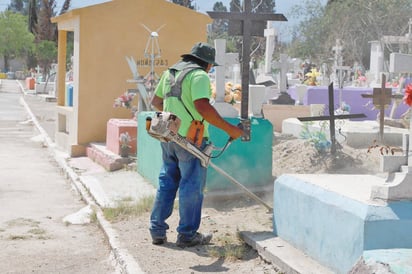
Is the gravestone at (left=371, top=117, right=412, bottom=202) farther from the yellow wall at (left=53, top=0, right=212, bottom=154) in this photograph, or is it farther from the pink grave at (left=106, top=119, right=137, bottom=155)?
the yellow wall at (left=53, top=0, right=212, bottom=154)

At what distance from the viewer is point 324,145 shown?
8109 mm

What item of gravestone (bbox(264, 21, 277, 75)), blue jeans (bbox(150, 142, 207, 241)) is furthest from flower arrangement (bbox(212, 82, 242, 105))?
gravestone (bbox(264, 21, 277, 75))

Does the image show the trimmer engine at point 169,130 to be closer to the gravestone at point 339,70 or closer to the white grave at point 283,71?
the gravestone at point 339,70

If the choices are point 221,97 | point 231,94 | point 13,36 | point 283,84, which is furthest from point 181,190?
point 13,36

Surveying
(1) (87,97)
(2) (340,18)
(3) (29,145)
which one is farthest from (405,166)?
(2) (340,18)

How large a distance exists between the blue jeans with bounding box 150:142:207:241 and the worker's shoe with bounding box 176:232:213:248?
0.09ft

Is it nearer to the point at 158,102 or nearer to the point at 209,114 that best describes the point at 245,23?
the point at 158,102

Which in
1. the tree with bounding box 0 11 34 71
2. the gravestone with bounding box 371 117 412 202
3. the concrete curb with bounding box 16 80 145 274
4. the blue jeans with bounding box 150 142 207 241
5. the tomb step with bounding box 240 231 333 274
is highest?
the tree with bounding box 0 11 34 71

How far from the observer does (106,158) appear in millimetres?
10930

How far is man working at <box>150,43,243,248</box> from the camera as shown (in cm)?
515

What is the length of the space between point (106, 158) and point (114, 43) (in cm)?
282

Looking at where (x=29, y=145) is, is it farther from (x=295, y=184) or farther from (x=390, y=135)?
(x=295, y=184)

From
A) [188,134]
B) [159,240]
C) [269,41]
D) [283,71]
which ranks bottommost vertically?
[159,240]

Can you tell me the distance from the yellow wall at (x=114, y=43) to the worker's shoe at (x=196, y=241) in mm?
7534
